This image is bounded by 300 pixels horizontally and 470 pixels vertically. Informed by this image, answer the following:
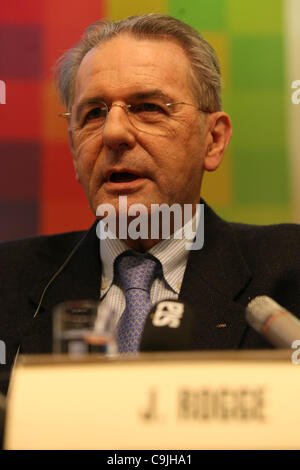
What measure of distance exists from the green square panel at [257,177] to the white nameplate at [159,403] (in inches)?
55.4

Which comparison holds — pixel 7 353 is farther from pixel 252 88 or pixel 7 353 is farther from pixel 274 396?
pixel 252 88

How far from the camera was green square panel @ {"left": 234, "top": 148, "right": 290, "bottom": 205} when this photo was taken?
6.77 ft

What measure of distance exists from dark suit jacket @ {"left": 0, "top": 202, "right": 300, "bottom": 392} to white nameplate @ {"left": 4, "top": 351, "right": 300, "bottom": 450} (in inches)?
28.2

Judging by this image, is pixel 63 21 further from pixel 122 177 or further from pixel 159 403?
pixel 159 403

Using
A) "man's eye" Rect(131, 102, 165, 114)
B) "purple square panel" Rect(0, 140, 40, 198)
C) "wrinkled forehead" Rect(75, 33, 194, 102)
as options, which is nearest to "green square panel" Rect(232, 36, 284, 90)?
"wrinkled forehead" Rect(75, 33, 194, 102)

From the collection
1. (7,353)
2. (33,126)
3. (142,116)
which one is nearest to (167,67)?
(142,116)

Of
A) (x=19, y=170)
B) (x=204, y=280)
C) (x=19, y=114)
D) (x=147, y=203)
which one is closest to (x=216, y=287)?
(x=204, y=280)

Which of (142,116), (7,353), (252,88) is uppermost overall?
(252,88)

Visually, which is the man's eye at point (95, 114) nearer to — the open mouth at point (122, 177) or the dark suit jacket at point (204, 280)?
the open mouth at point (122, 177)

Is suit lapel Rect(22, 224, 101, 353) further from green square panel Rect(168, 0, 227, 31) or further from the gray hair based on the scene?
green square panel Rect(168, 0, 227, 31)

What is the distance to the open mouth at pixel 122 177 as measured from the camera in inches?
64.6

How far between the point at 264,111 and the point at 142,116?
573 mm

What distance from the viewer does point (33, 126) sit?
2117mm

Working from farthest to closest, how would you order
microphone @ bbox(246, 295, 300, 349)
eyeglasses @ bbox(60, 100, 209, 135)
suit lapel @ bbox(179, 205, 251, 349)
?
eyeglasses @ bbox(60, 100, 209, 135)
suit lapel @ bbox(179, 205, 251, 349)
microphone @ bbox(246, 295, 300, 349)
